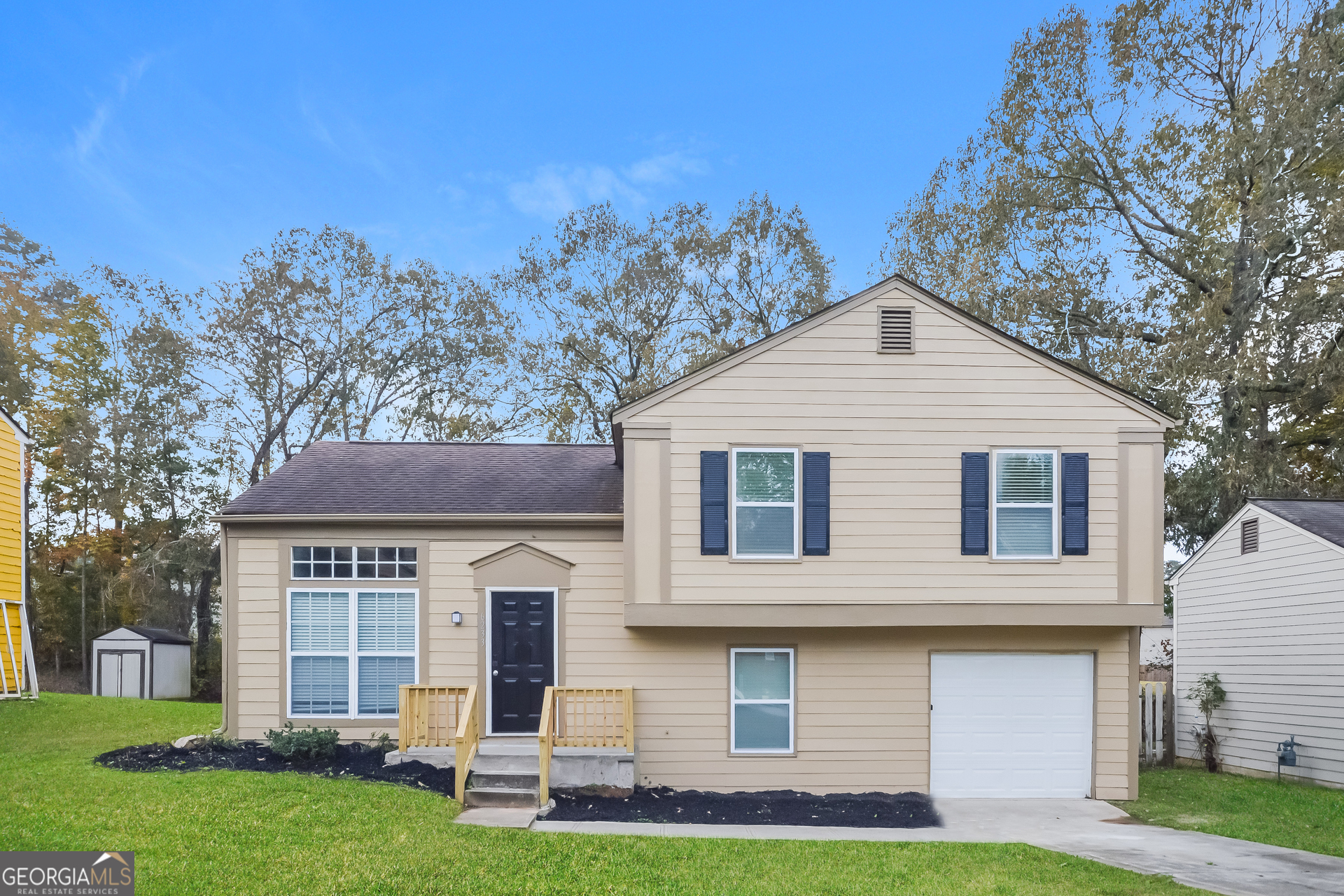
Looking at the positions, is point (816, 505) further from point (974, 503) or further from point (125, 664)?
point (125, 664)

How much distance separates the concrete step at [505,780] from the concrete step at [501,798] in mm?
86

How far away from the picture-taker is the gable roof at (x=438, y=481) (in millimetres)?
11273

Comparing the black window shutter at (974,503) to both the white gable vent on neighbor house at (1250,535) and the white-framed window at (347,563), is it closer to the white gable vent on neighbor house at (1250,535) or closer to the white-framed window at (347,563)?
the white gable vent on neighbor house at (1250,535)

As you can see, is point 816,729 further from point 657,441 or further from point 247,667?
point 247,667

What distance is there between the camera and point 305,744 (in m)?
10.0

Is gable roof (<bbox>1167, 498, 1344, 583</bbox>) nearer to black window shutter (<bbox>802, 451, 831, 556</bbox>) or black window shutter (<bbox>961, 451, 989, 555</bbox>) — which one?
black window shutter (<bbox>961, 451, 989, 555</bbox>)

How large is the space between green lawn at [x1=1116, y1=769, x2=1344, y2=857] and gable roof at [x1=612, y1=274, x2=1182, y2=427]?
4.41 m

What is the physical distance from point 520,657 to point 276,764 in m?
2.88

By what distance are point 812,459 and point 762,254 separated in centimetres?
1575

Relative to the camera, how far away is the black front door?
35.8ft

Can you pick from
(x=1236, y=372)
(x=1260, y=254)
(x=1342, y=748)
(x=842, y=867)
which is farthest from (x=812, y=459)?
(x=1260, y=254)

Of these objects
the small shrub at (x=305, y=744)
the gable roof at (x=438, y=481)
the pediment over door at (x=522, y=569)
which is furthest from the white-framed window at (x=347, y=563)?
the small shrub at (x=305, y=744)

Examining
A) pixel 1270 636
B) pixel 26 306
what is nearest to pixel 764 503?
pixel 1270 636

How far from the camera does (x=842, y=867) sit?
7.23 m
